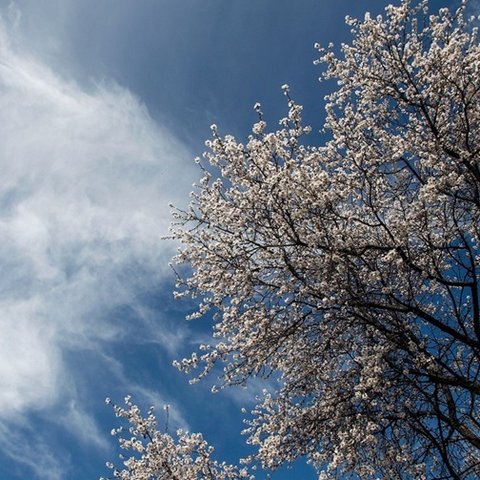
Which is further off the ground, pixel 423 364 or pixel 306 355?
pixel 306 355

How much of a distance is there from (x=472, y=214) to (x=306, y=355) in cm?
425

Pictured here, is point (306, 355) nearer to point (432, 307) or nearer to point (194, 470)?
point (432, 307)

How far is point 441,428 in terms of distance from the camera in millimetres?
10086

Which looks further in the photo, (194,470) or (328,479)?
(194,470)

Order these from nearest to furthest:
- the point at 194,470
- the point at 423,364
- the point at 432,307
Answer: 1. the point at 423,364
2. the point at 432,307
3. the point at 194,470

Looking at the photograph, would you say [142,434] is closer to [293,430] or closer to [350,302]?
[293,430]

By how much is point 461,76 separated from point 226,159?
4.77 m

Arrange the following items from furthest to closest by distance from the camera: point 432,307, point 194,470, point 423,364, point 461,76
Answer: point 194,470
point 432,307
point 461,76
point 423,364

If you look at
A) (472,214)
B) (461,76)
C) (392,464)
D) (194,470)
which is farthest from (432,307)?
(194,470)

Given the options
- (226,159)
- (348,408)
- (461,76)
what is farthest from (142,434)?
(461,76)

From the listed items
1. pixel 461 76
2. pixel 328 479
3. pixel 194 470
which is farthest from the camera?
pixel 194 470

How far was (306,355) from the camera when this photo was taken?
1072 cm

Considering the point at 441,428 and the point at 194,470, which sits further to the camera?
the point at 194,470

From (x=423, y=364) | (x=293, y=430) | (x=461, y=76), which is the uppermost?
(x=461, y=76)
